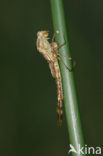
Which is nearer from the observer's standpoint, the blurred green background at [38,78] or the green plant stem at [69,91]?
the green plant stem at [69,91]

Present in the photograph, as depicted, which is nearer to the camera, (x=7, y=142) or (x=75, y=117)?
(x=75, y=117)

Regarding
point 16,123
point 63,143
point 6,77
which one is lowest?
point 63,143

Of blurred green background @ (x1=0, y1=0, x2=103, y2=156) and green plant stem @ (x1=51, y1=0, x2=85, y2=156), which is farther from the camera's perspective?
blurred green background @ (x1=0, y1=0, x2=103, y2=156)

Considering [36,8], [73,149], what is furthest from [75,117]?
[36,8]

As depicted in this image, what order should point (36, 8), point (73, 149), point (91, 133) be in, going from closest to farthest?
point (73, 149)
point (91, 133)
point (36, 8)

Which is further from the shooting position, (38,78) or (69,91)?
(38,78)

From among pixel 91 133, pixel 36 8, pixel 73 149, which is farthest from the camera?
pixel 36 8

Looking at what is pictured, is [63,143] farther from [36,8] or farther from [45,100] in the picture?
[36,8]

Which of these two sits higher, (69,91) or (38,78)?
(69,91)
